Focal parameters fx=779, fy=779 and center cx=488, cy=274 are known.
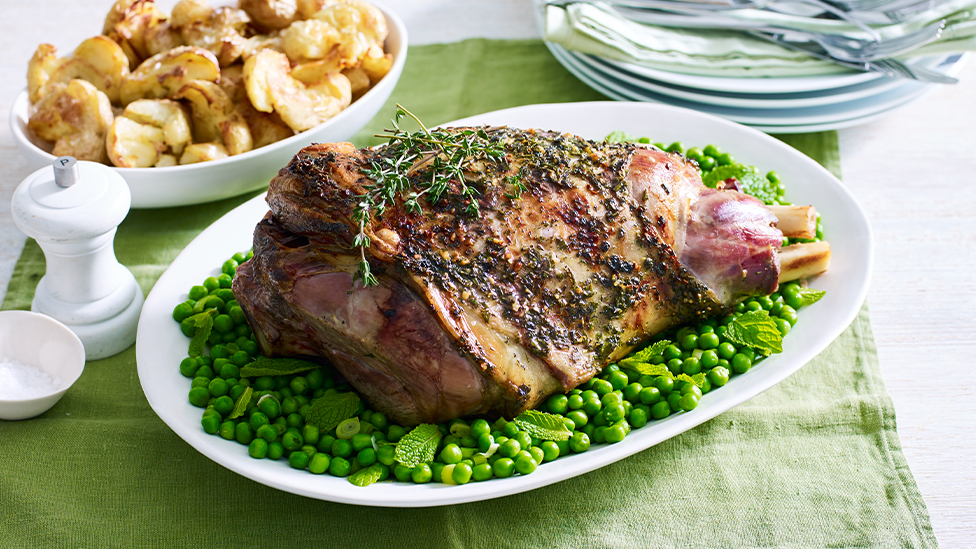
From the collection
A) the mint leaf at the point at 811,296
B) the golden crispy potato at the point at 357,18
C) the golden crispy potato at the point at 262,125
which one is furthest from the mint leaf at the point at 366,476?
the golden crispy potato at the point at 357,18

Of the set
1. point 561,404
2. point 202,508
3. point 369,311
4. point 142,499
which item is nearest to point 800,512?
point 561,404

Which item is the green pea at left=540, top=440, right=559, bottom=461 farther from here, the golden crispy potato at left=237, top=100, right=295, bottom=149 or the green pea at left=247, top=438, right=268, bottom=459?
the golden crispy potato at left=237, top=100, right=295, bottom=149

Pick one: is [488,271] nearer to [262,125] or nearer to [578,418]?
[578,418]

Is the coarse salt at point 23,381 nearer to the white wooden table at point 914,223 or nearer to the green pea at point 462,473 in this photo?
the white wooden table at point 914,223

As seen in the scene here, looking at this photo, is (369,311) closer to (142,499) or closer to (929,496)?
(142,499)

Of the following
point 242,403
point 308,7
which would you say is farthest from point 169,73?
point 242,403

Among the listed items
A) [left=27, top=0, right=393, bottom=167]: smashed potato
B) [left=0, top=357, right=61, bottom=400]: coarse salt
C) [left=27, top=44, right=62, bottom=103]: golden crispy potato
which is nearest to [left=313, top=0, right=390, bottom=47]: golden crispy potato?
[left=27, top=0, right=393, bottom=167]: smashed potato
